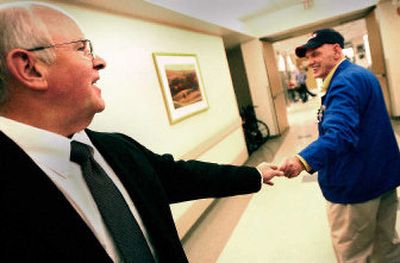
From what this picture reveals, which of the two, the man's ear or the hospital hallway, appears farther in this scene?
the hospital hallway

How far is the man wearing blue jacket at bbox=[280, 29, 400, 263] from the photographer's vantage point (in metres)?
1.63

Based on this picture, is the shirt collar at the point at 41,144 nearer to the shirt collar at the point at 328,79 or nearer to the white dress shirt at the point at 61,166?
the white dress shirt at the point at 61,166

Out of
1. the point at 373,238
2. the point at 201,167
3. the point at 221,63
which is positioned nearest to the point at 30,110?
the point at 201,167

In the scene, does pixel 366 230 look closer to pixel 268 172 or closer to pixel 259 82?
pixel 268 172

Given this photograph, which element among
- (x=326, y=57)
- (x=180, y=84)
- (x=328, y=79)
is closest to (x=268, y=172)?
(x=328, y=79)

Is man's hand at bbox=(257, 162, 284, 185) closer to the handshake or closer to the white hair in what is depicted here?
the handshake

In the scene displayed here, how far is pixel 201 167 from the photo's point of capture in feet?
4.31

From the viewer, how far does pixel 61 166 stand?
0.81 meters

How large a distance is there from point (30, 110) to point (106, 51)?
6.92ft

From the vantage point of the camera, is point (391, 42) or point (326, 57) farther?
point (391, 42)

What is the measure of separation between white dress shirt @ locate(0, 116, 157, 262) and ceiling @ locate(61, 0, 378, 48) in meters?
2.45

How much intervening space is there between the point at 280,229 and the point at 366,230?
142cm

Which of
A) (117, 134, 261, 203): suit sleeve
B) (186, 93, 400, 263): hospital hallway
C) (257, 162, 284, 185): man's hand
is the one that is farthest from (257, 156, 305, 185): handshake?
(186, 93, 400, 263): hospital hallway

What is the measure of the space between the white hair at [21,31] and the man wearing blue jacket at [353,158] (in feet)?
4.20
